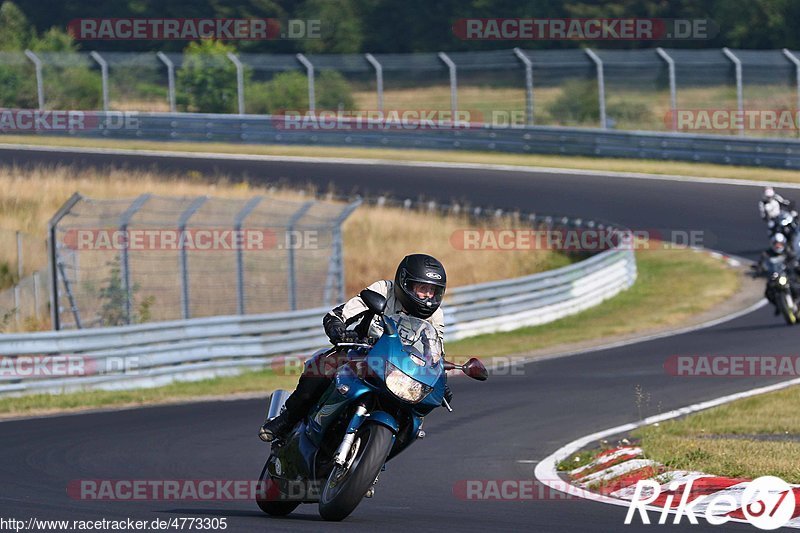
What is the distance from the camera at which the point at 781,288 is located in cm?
1920

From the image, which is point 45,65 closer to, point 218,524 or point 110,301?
point 110,301

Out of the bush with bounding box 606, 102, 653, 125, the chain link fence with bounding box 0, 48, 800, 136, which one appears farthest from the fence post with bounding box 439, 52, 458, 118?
the bush with bounding box 606, 102, 653, 125

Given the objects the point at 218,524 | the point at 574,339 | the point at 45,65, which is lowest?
the point at 574,339

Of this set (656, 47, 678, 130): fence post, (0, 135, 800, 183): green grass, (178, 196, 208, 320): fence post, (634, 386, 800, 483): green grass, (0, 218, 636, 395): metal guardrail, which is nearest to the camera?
(634, 386, 800, 483): green grass

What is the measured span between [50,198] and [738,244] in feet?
45.8

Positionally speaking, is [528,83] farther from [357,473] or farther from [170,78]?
[357,473]

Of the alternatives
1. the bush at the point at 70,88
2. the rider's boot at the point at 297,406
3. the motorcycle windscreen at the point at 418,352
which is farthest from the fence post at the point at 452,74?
the motorcycle windscreen at the point at 418,352

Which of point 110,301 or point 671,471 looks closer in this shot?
point 671,471

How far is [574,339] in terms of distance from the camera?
20625 mm

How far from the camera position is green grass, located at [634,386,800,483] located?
9367mm

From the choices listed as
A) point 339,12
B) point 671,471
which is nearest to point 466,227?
point 671,471

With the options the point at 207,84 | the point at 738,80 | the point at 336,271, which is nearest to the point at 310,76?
the point at 207,84

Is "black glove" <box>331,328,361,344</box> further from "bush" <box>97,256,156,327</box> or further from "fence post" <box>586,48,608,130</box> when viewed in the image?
"fence post" <box>586,48,608,130</box>

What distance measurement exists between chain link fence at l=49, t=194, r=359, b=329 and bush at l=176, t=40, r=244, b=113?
1856cm
